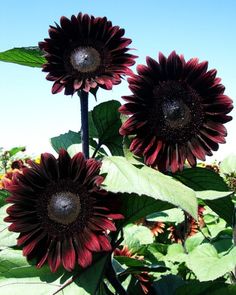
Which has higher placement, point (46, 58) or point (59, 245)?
point (46, 58)

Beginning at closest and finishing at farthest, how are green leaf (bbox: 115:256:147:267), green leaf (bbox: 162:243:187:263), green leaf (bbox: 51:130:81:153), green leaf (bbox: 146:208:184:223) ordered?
green leaf (bbox: 51:130:81:153) < green leaf (bbox: 115:256:147:267) < green leaf (bbox: 162:243:187:263) < green leaf (bbox: 146:208:184:223)

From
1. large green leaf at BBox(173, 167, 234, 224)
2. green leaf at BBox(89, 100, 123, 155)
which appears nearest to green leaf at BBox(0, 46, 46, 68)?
green leaf at BBox(89, 100, 123, 155)

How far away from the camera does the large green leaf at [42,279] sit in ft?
3.06

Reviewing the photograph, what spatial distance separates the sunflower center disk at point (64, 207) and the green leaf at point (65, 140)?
26 centimetres

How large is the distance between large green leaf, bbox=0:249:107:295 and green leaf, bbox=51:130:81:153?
268 millimetres

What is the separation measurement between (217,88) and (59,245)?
1.33 feet

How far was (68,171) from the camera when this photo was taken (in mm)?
931

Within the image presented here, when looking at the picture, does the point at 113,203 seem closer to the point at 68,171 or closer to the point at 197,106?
the point at 68,171

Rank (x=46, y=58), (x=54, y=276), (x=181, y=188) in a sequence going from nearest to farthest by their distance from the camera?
(x=181, y=188) → (x=54, y=276) → (x=46, y=58)

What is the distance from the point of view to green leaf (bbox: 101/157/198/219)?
0.82m

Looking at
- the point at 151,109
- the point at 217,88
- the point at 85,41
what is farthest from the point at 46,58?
the point at 217,88

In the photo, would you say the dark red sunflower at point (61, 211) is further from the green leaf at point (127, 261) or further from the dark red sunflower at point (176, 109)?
the green leaf at point (127, 261)

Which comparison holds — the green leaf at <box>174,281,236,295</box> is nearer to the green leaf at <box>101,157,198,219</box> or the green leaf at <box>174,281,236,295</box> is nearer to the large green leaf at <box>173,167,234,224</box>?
the large green leaf at <box>173,167,234,224</box>

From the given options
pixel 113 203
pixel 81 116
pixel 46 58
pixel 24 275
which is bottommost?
pixel 24 275
